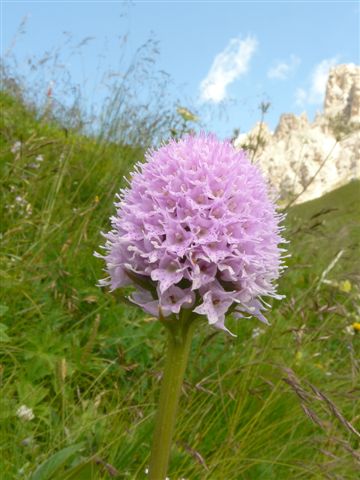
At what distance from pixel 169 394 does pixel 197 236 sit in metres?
0.46

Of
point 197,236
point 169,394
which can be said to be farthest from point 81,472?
point 197,236

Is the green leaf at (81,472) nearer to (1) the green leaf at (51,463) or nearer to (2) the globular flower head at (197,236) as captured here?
(1) the green leaf at (51,463)

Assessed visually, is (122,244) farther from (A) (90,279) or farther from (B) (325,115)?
(B) (325,115)

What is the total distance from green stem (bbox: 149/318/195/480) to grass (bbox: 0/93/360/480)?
20 centimetres

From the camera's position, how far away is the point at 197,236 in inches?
59.6

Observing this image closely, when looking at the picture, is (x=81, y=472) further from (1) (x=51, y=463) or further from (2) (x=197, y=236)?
(2) (x=197, y=236)

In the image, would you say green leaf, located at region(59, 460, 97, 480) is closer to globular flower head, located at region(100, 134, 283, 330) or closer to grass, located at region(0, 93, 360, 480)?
grass, located at region(0, 93, 360, 480)

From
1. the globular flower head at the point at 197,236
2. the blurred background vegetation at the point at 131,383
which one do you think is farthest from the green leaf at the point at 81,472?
the globular flower head at the point at 197,236

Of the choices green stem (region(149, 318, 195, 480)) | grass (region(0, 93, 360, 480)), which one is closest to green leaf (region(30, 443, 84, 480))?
grass (region(0, 93, 360, 480))

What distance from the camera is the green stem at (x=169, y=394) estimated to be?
1.50m

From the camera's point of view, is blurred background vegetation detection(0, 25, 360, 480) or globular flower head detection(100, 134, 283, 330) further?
blurred background vegetation detection(0, 25, 360, 480)

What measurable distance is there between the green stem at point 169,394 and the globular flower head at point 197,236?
3.5 inches

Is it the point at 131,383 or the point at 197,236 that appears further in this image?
the point at 131,383

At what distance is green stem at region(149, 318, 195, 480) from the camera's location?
150cm
